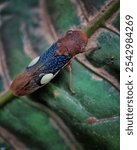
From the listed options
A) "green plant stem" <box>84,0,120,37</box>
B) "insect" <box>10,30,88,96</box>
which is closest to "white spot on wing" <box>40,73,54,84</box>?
"insect" <box>10,30,88,96</box>

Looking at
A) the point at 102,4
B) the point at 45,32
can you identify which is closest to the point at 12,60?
the point at 45,32

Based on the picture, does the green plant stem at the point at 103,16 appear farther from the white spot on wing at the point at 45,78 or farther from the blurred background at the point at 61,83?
the white spot on wing at the point at 45,78

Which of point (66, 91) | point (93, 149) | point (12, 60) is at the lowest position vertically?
point (93, 149)

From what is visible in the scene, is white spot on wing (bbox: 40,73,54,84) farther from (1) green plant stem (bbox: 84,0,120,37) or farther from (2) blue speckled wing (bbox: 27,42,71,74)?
(1) green plant stem (bbox: 84,0,120,37)

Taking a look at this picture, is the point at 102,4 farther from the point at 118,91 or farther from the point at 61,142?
the point at 61,142

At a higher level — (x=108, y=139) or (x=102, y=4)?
(x=102, y=4)

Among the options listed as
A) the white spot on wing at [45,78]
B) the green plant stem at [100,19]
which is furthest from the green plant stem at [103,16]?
the white spot on wing at [45,78]

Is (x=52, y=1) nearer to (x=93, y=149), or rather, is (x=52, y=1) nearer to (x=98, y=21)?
(x=98, y=21)

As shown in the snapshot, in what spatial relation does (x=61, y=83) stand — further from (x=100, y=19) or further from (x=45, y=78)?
(x=100, y=19)
